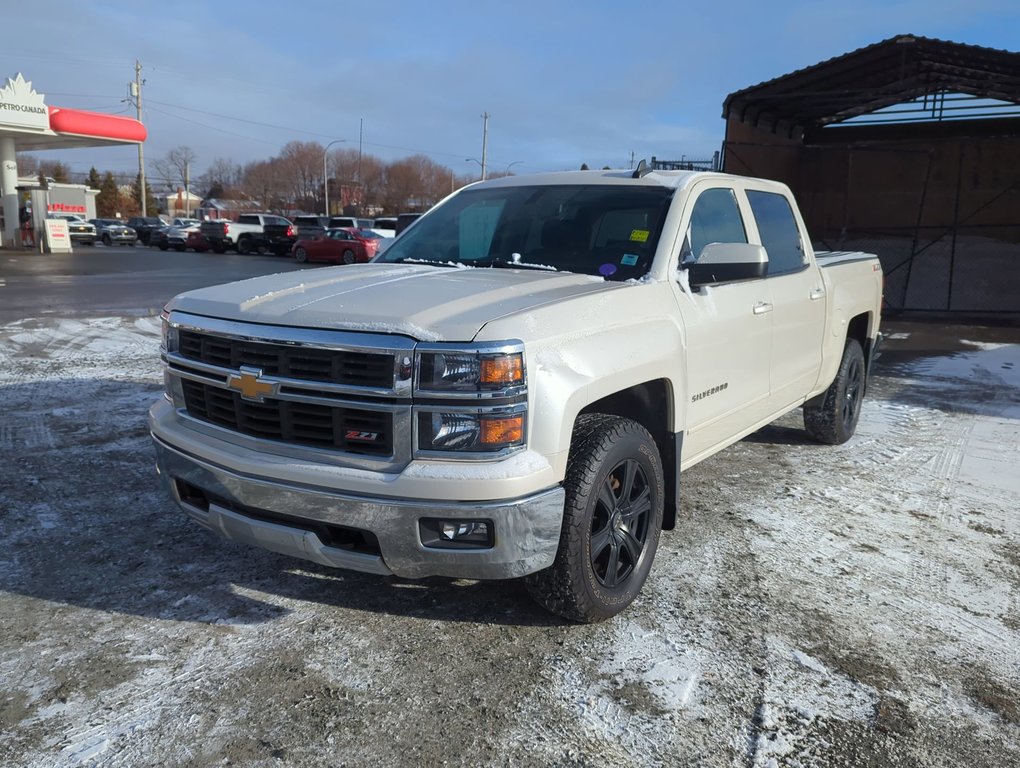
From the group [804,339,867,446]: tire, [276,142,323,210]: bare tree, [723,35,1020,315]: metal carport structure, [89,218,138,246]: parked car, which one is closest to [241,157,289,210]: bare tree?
[276,142,323,210]: bare tree

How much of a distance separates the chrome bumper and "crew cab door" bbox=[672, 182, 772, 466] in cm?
113

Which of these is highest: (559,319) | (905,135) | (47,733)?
(905,135)

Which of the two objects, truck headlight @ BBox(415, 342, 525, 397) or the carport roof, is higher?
the carport roof

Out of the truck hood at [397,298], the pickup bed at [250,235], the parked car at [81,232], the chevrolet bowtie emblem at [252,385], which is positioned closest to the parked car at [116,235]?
the parked car at [81,232]

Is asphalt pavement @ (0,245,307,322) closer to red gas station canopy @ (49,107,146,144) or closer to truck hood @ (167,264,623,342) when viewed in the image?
red gas station canopy @ (49,107,146,144)

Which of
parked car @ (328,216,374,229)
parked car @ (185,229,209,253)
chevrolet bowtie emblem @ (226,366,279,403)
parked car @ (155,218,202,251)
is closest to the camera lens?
chevrolet bowtie emblem @ (226,366,279,403)

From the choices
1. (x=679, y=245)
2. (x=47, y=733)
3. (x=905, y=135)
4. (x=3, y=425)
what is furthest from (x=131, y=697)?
(x=905, y=135)

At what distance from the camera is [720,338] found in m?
4.00

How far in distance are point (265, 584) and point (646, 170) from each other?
287 centimetres

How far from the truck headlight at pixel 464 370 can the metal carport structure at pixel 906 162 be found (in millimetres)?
13455

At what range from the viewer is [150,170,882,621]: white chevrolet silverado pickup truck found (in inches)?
109

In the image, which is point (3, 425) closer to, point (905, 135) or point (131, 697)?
point (131, 697)

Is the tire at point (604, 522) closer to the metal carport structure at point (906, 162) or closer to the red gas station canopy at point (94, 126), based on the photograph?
the metal carport structure at point (906, 162)

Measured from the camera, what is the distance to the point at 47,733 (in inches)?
102
